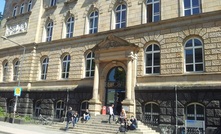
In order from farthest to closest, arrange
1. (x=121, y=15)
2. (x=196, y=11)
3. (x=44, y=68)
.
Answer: (x=44, y=68) < (x=121, y=15) < (x=196, y=11)

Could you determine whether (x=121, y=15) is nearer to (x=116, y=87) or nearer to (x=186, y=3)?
(x=186, y=3)

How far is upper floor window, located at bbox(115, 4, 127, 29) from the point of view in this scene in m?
23.3

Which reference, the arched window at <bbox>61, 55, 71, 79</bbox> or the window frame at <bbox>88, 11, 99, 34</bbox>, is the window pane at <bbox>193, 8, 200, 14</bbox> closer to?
the window frame at <bbox>88, 11, 99, 34</bbox>

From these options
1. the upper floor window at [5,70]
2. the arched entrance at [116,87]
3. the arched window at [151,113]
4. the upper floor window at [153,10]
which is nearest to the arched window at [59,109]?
the arched entrance at [116,87]

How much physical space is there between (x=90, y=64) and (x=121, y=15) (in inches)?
236

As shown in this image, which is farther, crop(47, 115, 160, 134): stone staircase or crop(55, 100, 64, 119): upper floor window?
crop(55, 100, 64, 119): upper floor window

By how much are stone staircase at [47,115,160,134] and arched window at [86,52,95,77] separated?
5.25 meters

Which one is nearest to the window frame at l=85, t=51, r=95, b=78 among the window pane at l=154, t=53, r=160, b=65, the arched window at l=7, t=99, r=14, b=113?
the window pane at l=154, t=53, r=160, b=65

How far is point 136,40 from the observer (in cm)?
2142

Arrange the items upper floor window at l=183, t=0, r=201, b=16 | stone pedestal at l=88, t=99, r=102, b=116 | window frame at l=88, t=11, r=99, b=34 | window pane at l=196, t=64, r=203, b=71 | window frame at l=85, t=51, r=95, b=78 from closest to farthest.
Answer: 1. window pane at l=196, t=64, r=203, b=71
2. upper floor window at l=183, t=0, r=201, b=16
3. stone pedestal at l=88, t=99, r=102, b=116
4. window frame at l=85, t=51, r=95, b=78
5. window frame at l=88, t=11, r=99, b=34

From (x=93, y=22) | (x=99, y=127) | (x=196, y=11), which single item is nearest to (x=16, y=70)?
(x=93, y=22)

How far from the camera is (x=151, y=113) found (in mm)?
19031

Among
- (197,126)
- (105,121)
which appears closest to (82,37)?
(105,121)

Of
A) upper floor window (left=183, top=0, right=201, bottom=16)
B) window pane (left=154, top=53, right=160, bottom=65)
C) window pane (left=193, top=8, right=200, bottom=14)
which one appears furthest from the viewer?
window pane (left=154, top=53, right=160, bottom=65)
